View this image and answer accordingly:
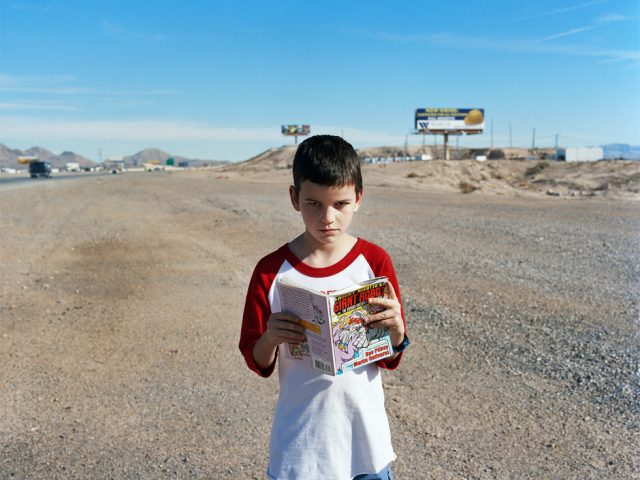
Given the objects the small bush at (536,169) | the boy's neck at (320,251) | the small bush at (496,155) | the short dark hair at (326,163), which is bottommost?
the small bush at (536,169)

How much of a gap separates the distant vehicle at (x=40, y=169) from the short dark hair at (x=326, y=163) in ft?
207

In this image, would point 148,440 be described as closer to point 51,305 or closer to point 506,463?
point 506,463

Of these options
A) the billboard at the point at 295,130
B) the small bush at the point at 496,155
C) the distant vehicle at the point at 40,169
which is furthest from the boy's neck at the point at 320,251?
the billboard at the point at 295,130

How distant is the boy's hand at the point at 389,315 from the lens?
86.1 inches

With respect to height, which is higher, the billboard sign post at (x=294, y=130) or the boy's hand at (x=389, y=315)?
the billboard sign post at (x=294, y=130)

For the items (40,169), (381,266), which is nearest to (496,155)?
(40,169)

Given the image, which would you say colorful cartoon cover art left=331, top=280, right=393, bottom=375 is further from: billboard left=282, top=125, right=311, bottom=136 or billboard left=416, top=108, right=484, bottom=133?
billboard left=282, top=125, right=311, bottom=136

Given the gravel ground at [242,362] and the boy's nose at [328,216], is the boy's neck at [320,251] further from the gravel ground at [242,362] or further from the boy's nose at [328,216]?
the gravel ground at [242,362]

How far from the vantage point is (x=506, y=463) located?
4.30 metres

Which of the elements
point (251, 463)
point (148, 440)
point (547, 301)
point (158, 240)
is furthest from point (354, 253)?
point (158, 240)

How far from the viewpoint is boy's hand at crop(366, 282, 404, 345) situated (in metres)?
2.19

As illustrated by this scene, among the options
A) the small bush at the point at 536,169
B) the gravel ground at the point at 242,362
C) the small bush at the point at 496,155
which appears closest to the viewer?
the gravel ground at the point at 242,362

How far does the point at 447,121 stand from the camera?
279 feet

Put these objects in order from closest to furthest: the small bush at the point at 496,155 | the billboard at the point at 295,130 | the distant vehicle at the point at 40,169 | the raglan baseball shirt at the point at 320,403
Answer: the raglan baseball shirt at the point at 320,403 → the distant vehicle at the point at 40,169 → the small bush at the point at 496,155 → the billboard at the point at 295,130
